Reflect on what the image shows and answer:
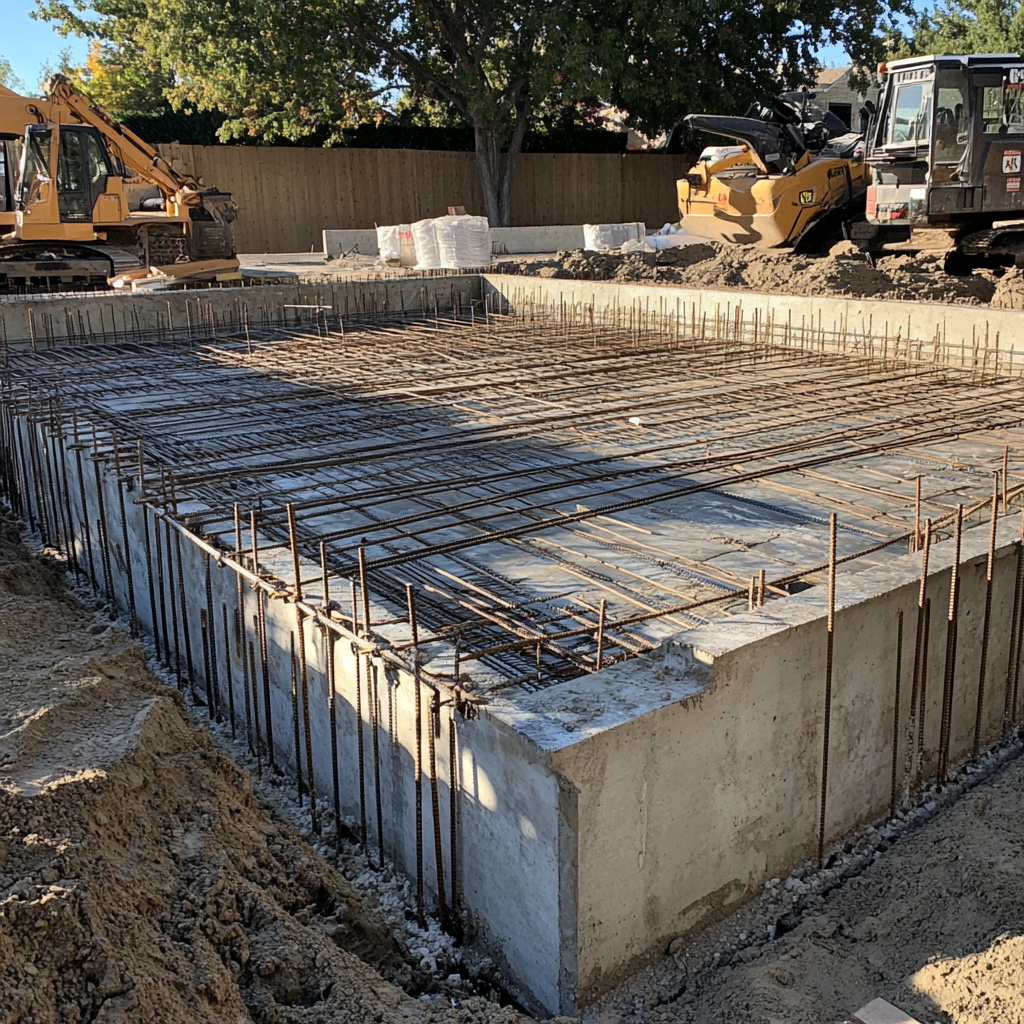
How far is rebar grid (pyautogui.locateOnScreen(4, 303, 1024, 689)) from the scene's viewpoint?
410 cm

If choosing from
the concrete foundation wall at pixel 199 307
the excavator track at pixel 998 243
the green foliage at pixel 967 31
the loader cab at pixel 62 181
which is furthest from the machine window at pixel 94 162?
the green foliage at pixel 967 31

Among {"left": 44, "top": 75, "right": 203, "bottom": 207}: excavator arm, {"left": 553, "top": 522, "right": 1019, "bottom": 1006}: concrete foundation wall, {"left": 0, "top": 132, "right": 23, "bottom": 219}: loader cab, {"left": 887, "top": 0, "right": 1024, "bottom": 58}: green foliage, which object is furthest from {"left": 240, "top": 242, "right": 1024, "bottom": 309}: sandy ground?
{"left": 887, "top": 0, "right": 1024, "bottom": 58}: green foliage

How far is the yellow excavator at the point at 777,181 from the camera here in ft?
46.0

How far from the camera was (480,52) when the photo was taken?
21.5 m

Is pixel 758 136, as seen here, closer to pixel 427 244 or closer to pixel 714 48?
pixel 427 244

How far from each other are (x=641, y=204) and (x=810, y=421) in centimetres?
2287

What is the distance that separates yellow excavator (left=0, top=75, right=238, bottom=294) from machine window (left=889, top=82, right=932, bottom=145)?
358 inches

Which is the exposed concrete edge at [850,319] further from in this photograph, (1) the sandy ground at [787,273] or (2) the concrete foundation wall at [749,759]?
(2) the concrete foundation wall at [749,759]

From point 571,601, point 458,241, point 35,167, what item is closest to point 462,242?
point 458,241

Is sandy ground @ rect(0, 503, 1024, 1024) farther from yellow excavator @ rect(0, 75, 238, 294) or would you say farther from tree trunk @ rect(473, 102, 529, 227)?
tree trunk @ rect(473, 102, 529, 227)

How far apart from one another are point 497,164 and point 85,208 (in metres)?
12.1

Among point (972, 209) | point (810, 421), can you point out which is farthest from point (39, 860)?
point (972, 209)

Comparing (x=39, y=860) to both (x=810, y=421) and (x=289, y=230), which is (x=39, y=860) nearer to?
(x=810, y=421)

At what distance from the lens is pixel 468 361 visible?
31.8 ft
